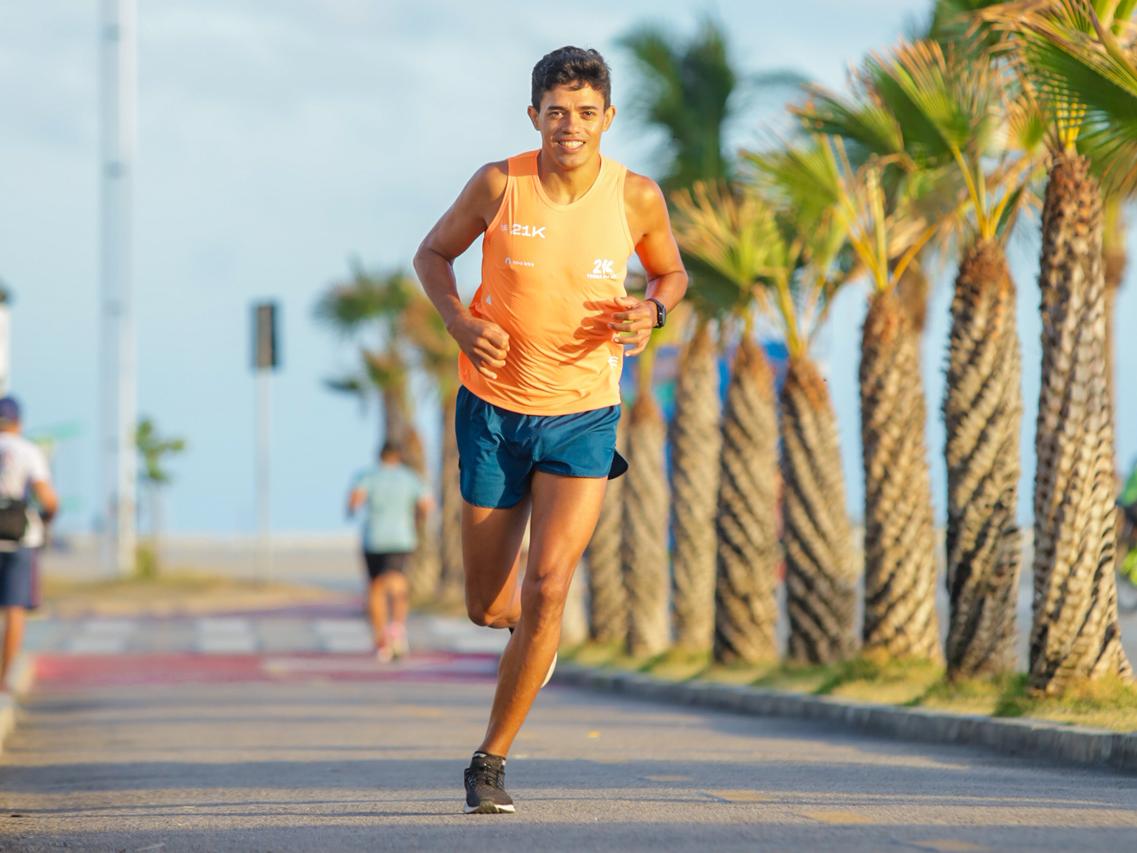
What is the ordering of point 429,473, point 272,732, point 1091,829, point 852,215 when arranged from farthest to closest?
point 429,473
point 852,215
point 272,732
point 1091,829

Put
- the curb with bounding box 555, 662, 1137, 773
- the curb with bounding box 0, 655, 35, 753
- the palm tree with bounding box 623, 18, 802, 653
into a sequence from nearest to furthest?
the curb with bounding box 555, 662, 1137, 773
the curb with bounding box 0, 655, 35, 753
the palm tree with bounding box 623, 18, 802, 653

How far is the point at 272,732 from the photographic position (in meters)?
11.4

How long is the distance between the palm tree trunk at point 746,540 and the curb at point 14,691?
5373 millimetres

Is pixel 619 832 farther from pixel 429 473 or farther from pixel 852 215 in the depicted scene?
pixel 429 473

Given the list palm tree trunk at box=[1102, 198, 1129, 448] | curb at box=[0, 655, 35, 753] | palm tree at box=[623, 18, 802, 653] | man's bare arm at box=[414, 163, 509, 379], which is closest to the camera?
man's bare arm at box=[414, 163, 509, 379]

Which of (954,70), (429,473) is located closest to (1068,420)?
(954,70)

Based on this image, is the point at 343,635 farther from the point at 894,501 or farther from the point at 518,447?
the point at 518,447

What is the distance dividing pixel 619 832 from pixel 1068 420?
5.01 m

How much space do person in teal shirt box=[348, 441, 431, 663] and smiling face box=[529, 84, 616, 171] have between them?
44.7ft

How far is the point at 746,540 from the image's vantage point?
16.5 meters

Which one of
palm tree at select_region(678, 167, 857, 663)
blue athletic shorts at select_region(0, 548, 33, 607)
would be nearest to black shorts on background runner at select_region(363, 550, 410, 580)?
palm tree at select_region(678, 167, 857, 663)

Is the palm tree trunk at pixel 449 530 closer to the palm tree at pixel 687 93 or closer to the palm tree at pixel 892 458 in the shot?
the palm tree at pixel 687 93

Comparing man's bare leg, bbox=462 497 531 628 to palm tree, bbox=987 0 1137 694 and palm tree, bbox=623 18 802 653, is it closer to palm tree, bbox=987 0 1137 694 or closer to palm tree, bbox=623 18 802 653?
palm tree, bbox=987 0 1137 694

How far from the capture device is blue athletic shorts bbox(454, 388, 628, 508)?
660 centimetres
